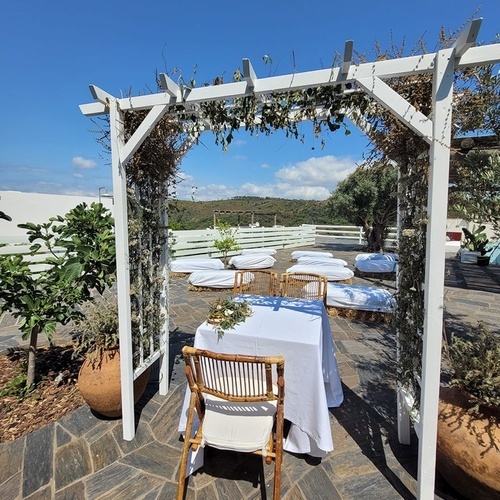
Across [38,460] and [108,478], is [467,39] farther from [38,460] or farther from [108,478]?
[38,460]

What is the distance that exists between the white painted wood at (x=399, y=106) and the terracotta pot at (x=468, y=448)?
1.40 m

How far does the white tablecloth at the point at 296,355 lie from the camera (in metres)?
1.73

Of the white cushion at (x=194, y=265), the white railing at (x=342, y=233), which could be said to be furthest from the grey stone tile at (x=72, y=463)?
the white railing at (x=342, y=233)

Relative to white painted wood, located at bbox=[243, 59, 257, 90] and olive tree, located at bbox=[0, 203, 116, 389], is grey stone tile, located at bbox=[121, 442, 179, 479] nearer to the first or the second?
olive tree, located at bbox=[0, 203, 116, 389]

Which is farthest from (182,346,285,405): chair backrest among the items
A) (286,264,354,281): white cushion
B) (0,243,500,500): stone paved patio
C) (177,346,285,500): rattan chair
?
(286,264,354,281): white cushion

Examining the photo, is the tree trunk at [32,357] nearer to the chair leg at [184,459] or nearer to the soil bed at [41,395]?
the soil bed at [41,395]

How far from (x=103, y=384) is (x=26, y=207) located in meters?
7.88

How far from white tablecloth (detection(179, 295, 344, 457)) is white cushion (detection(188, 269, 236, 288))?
3.71 metres

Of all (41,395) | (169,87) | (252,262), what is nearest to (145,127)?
(169,87)

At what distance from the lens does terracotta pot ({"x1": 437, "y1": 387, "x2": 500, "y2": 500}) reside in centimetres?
134

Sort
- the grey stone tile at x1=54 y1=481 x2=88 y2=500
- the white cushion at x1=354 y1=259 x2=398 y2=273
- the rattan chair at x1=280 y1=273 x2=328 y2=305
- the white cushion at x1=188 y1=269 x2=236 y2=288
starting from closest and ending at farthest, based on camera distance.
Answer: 1. the grey stone tile at x1=54 y1=481 x2=88 y2=500
2. the rattan chair at x1=280 y1=273 x2=328 y2=305
3. the white cushion at x1=188 y1=269 x2=236 y2=288
4. the white cushion at x1=354 y1=259 x2=398 y2=273

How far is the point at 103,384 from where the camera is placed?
6.59ft

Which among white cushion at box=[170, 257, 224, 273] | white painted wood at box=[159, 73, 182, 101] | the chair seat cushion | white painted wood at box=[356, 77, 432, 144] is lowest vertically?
the chair seat cushion

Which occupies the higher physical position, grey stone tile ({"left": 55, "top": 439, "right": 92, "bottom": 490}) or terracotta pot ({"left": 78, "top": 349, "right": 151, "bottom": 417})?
terracotta pot ({"left": 78, "top": 349, "right": 151, "bottom": 417})
